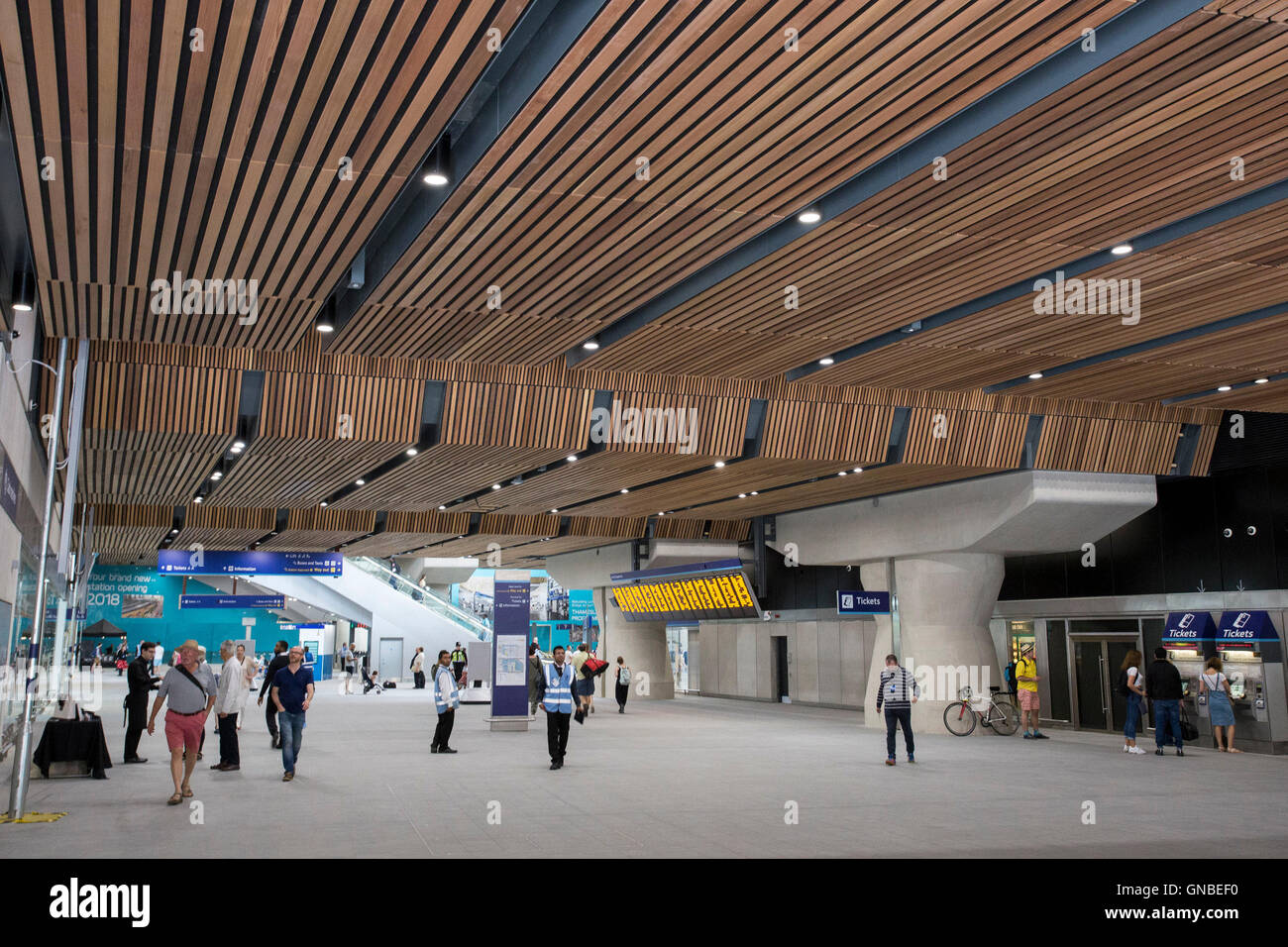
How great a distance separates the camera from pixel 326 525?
25859mm

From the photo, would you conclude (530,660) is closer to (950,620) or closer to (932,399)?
(950,620)

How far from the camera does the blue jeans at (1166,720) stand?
1664 centimetres

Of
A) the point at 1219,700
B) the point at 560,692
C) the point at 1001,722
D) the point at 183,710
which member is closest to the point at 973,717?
Result: the point at 1001,722

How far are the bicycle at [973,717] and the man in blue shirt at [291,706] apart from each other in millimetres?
11920

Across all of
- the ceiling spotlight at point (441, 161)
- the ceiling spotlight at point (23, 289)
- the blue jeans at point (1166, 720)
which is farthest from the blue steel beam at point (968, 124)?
the blue jeans at point (1166, 720)

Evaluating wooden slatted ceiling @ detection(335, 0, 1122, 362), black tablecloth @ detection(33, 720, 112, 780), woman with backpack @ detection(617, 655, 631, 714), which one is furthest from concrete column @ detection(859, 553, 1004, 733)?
black tablecloth @ detection(33, 720, 112, 780)

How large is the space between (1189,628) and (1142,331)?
870cm

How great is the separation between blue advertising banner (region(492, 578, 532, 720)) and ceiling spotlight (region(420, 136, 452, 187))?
14.3m

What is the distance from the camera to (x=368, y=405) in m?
13.6

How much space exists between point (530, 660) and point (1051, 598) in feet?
36.2

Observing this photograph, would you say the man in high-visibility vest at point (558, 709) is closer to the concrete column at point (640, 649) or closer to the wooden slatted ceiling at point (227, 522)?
the wooden slatted ceiling at point (227, 522)

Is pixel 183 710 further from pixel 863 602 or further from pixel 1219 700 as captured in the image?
pixel 1219 700

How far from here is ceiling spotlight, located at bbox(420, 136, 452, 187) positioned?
24.6ft
